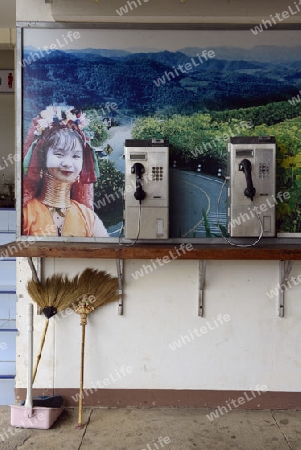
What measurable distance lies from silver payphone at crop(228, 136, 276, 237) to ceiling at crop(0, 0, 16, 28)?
116 inches

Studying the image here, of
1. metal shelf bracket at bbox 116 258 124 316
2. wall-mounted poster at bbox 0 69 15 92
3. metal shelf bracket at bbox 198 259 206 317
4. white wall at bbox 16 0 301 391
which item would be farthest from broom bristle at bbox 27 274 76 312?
wall-mounted poster at bbox 0 69 15 92

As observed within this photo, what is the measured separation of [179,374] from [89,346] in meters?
0.66

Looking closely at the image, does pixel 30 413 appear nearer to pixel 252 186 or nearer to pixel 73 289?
pixel 73 289

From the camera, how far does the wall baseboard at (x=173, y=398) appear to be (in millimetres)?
3305

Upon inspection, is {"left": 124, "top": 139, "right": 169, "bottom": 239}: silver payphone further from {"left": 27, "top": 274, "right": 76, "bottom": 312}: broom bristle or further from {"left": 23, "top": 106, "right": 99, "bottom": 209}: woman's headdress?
{"left": 27, "top": 274, "right": 76, "bottom": 312}: broom bristle

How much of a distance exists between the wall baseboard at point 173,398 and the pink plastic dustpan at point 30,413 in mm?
278

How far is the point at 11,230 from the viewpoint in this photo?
4.56 m

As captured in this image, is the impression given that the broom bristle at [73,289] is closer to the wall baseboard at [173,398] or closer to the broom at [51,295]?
the broom at [51,295]

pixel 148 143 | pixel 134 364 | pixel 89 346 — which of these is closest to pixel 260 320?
pixel 134 364

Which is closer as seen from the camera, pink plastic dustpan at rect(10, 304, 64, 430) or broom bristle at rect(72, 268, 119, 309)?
pink plastic dustpan at rect(10, 304, 64, 430)

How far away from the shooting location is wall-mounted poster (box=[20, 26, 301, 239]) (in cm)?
320

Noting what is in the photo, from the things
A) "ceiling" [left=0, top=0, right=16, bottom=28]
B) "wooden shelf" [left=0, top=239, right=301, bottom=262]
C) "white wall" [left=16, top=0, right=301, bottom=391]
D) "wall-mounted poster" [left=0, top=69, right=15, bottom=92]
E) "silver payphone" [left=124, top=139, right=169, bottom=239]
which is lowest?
"white wall" [left=16, top=0, right=301, bottom=391]

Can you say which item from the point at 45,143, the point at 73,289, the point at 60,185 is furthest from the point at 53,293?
the point at 45,143

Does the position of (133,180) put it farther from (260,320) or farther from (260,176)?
(260,320)
